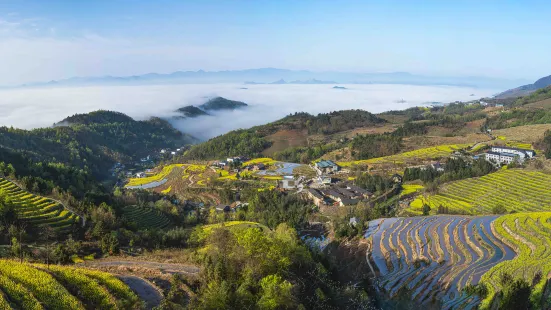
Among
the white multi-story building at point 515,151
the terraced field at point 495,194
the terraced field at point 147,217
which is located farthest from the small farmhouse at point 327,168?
the terraced field at point 147,217

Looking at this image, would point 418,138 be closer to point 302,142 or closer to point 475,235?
point 302,142

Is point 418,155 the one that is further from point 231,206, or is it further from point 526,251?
point 526,251

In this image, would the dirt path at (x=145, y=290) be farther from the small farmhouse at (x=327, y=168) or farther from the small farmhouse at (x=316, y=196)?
the small farmhouse at (x=327, y=168)

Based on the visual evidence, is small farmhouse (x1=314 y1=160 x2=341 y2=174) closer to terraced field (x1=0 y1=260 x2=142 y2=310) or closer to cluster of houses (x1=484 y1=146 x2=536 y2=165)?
cluster of houses (x1=484 y1=146 x2=536 y2=165)

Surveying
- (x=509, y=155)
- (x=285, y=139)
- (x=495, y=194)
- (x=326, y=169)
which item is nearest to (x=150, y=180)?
(x=326, y=169)

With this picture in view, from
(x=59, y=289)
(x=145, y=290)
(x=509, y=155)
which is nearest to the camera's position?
(x=59, y=289)

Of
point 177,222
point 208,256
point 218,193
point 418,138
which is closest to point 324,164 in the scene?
point 218,193

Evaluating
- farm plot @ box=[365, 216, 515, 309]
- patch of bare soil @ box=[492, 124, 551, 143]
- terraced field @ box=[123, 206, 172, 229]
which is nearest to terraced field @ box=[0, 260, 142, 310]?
farm plot @ box=[365, 216, 515, 309]
